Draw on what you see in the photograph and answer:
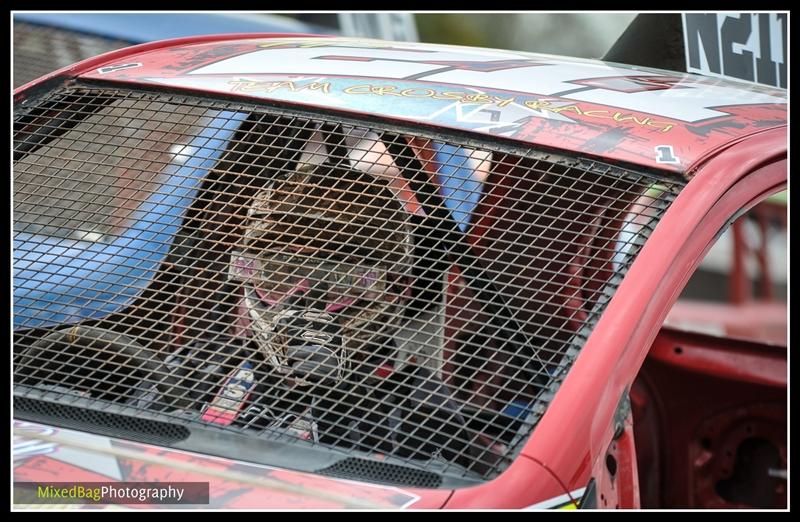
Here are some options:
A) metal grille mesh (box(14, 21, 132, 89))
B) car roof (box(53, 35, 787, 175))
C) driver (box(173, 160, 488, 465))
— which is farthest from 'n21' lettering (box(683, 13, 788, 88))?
metal grille mesh (box(14, 21, 132, 89))

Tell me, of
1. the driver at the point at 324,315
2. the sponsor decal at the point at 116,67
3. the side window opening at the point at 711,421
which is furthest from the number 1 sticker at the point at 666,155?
the side window opening at the point at 711,421

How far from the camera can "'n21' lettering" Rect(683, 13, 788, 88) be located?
2.42 m

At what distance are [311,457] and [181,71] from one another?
0.95 meters

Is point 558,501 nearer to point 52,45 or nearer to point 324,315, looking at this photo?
point 324,315

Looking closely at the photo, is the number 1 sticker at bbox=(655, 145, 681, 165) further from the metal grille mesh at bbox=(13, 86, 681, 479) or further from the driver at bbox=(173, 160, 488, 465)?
the driver at bbox=(173, 160, 488, 465)

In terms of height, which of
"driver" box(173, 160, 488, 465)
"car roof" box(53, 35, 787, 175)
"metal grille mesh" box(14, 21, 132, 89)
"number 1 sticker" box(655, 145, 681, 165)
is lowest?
"driver" box(173, 160, 488, 465)

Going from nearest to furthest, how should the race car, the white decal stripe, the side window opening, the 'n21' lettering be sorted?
the white decal stripe, the race car, the 'n21' lettering, the side window opening

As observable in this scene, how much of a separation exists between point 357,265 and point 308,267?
3.7 inches

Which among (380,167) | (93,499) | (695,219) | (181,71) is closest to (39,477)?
(93,499)

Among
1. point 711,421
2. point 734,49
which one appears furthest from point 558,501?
point 711,421

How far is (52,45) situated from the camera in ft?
17.2

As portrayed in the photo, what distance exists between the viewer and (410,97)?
1.84 metres

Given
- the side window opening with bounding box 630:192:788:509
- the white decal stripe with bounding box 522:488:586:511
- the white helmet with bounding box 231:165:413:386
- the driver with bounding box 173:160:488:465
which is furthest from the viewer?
the side window opening with bounding box 630:192:788:509
